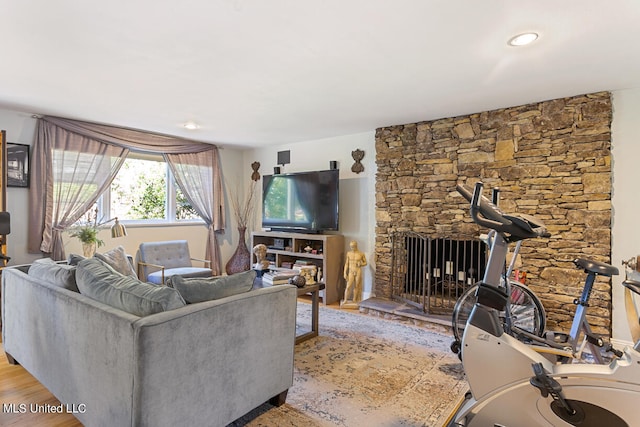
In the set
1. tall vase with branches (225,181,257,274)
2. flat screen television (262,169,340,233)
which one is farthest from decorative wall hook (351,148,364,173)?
tall vase with branches (225,181,257,274)

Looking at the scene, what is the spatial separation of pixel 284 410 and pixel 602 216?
3082 millimetres

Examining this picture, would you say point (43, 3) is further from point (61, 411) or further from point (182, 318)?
point (61, 411)

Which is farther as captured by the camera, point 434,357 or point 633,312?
point 434,357

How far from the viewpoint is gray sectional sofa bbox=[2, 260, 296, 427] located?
1420 millimetres

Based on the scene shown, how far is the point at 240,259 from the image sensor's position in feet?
18.0

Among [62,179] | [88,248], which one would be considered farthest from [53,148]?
[88,248]

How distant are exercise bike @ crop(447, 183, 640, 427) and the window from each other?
446 centimetres

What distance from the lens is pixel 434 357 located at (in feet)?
9.05

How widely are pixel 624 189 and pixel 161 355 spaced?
12.1 ft

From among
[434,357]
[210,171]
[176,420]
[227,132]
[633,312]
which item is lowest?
[434,357]

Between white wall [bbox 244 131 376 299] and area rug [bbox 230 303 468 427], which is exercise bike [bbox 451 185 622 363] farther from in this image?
white wall [bbox 244 131 376 299]

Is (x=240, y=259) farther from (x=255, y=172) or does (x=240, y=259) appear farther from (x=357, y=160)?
(x=357, y=160)

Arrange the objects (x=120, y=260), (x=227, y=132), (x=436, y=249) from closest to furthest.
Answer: (x=120, y=260), (x=436, y=249), (x=227, y=132)

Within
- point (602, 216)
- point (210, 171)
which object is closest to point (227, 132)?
point (210, 171)
